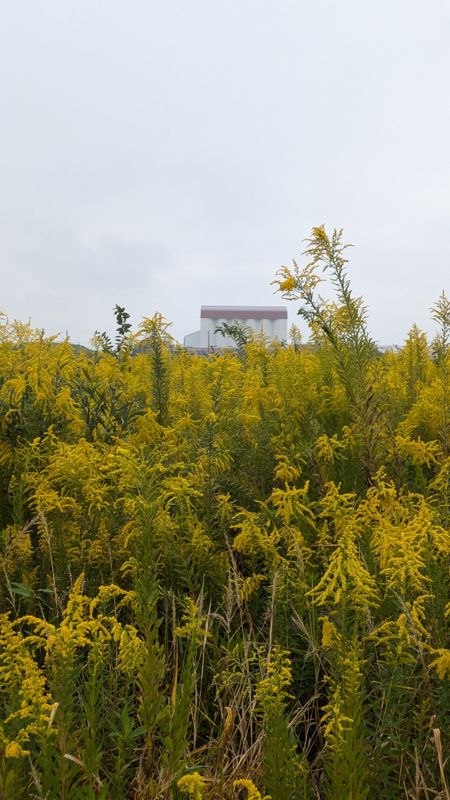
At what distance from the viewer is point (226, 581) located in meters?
2.33

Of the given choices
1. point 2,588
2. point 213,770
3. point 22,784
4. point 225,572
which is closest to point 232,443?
point 225,572

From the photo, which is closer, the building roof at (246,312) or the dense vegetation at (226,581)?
the dense vegetation at (226,581)

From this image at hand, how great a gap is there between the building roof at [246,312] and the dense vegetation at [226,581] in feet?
86.1

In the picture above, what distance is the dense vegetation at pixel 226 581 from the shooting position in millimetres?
1392

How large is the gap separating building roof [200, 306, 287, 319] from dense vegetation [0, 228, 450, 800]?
26243mm

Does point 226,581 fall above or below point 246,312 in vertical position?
below

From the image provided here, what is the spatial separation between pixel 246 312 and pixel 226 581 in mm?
39326

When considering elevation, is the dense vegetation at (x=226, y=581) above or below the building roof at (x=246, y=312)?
below

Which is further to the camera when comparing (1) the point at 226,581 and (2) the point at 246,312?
(2) the point at 246,312

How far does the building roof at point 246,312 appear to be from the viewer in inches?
1228

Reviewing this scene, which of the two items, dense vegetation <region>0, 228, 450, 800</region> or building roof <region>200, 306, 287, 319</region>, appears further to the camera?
building roof <region>200, 306, 287, 319</region>

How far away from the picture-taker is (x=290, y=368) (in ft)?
11.7

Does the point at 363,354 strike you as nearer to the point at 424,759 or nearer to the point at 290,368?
the point at 290,368

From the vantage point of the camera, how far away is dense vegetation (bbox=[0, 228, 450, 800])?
1.39m
